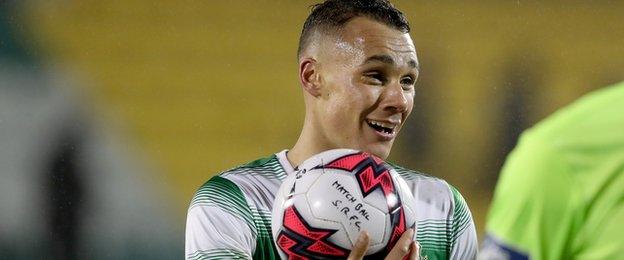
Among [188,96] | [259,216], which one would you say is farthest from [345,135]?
[188,96]

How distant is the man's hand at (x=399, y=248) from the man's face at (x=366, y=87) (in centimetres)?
49

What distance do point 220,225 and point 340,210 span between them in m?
0.49

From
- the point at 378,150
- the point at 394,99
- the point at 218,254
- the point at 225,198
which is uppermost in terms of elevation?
the point at 394,99

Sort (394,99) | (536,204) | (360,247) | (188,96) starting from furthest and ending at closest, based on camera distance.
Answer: (188,96) < (394,99) < (360,247) < (536,204)

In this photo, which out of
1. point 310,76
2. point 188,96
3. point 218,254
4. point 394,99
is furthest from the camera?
point 188,96

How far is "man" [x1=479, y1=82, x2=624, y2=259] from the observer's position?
164cm

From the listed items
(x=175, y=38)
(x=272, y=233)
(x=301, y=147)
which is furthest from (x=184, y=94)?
(x=272, y=233)

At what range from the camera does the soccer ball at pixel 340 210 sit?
2.66m

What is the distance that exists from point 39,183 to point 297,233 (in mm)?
2938

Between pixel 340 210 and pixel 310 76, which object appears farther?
pixel 310 76

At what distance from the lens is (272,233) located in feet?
9.70

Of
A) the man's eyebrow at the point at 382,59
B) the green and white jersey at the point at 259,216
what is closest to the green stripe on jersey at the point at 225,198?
the green and white jersey at the point at 259,216

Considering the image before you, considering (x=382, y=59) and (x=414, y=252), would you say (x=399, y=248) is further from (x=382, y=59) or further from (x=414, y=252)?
(x=382, y=59)

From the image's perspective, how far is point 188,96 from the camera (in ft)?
18.2
